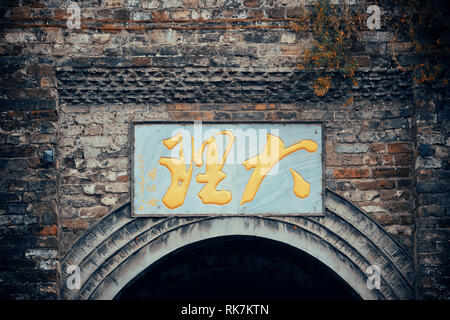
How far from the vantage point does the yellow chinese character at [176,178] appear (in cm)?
689

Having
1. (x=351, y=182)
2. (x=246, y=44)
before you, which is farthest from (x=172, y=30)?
(x=351, y=182)

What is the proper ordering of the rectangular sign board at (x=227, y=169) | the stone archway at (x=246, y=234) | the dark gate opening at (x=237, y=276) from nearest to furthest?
1. the stone archway at (x=246, y=234)
2. the rectangular sign board at (x=227, y=169)
3. the dark gate opening at (x=237, y=276)

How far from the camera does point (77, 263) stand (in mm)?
6742

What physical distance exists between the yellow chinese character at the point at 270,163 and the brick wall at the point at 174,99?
0.83ft

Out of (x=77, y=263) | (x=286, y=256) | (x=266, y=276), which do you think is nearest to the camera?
(x=77, y=263)

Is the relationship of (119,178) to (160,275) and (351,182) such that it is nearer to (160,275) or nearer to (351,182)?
(160,275)

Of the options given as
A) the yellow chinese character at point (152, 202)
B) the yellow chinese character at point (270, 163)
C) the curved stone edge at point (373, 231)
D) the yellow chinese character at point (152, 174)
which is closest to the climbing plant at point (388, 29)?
the yellow chinese character at point (270, 163)

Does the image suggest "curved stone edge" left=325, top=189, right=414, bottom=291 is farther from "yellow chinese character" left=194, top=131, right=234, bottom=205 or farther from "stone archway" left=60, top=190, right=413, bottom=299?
"yellow chinese character" left=194, top=131, right=234, bottom=205

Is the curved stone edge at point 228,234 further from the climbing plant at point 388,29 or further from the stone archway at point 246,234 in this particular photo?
the climbing plant at point 388,29

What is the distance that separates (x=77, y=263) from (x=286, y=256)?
7.49ft

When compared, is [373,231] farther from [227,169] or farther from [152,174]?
[152,174]

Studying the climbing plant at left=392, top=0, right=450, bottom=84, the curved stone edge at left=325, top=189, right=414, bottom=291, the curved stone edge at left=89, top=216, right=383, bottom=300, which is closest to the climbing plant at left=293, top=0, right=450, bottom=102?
the climbing plant at left=392, top=0, right=450, bottom=84

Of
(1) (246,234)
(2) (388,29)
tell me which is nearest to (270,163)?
(1) (246,234)

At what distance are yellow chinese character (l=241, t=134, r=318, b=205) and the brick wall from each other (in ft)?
0.83
